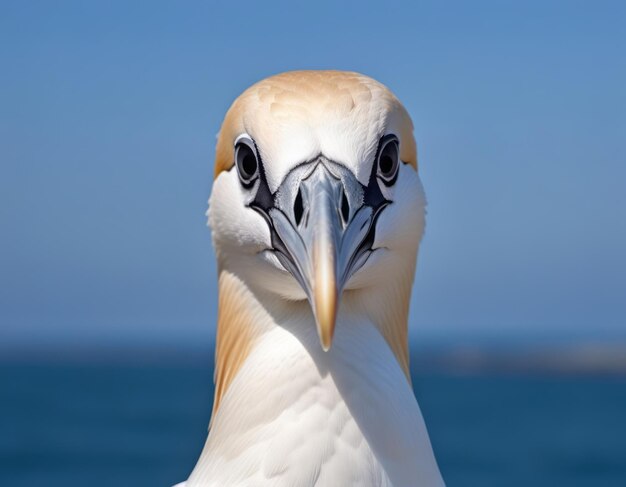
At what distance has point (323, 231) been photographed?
158 inches

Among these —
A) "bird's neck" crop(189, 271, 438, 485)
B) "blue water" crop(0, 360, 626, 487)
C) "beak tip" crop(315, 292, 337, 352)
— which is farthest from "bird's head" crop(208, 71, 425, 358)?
"blue water" crop(0, 360, 626, 487)

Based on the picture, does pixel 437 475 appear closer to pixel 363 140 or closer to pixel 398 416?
pixel 398 416

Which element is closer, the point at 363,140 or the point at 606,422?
the point at 363,140

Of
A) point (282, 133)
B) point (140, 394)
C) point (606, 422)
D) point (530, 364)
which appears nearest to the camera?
point (282, 133)

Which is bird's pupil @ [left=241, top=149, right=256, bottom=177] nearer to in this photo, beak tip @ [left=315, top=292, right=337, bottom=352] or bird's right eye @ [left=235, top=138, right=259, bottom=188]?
bird's right eye @ [left=235, top=138, right=259, bottom=188]

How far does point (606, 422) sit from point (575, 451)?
16.8 m

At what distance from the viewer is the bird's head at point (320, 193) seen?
408cm

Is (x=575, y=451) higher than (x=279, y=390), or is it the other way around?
(x=279, y=390)

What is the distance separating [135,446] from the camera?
58969 millimetres

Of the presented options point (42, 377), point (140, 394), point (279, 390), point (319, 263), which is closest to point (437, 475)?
point (279, 390)

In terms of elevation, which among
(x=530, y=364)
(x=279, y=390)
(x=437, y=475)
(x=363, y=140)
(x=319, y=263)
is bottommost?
(x=530, y=364)

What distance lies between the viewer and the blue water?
48969 mm

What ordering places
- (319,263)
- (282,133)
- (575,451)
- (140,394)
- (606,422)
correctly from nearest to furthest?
1. (319,263)
2. (282,133)
3. (575,451)
4. (606,422)
5. (140,394)

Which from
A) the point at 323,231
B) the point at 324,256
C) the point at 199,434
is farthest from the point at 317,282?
the point at 199,434
